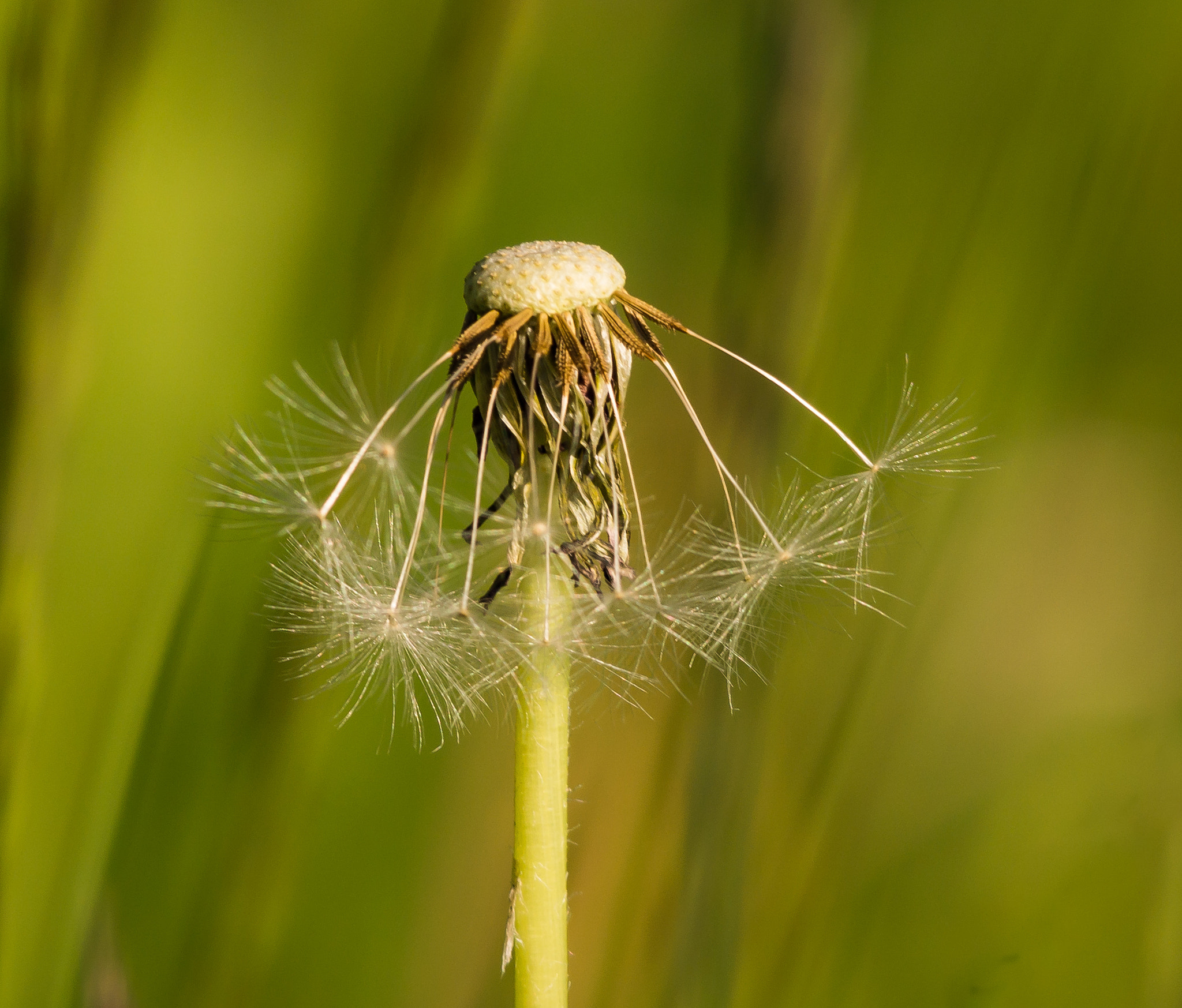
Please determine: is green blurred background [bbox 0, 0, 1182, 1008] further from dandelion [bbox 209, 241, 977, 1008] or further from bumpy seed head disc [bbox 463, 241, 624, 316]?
bumpy seed head disc [bbox 463, 241, 624, 316]

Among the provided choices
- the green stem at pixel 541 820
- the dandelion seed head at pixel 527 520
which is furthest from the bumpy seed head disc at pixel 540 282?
the green stem at pixel 541 820

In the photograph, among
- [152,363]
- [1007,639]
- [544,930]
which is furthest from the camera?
[1007,639]

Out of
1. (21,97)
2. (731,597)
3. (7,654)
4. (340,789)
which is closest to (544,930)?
(731,597)

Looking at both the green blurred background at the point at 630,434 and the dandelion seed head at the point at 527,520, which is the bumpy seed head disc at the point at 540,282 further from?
the green blurred background at the point at 630,434

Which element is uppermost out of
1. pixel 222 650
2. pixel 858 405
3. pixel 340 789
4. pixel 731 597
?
pixel 858 405

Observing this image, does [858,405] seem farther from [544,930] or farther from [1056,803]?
[544,930]

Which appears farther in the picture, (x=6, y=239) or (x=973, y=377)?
(x=973, y=377)
